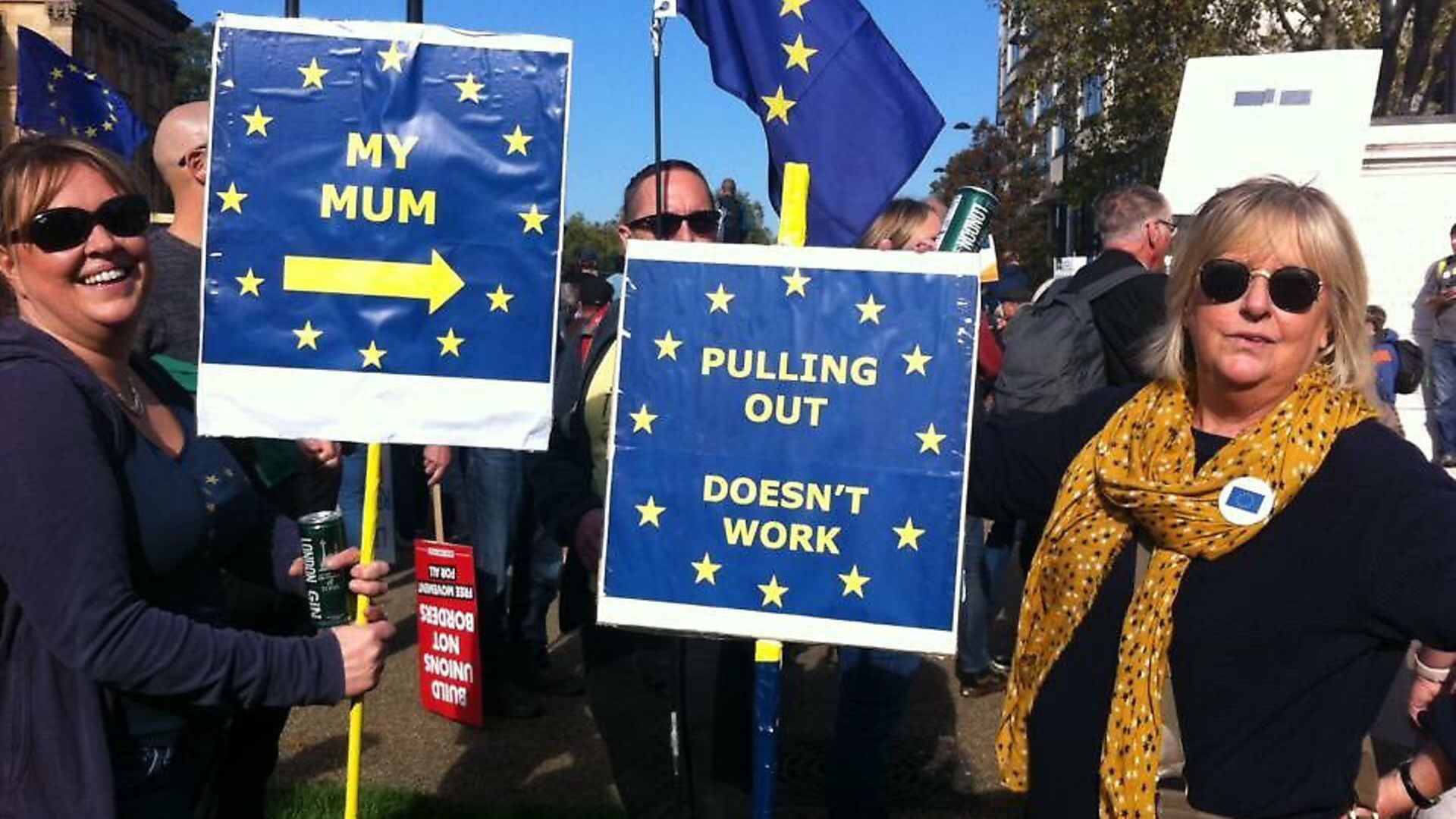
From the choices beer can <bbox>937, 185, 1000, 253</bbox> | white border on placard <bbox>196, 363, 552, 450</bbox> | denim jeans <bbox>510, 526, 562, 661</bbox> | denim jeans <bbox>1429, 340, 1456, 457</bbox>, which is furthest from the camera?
denim jeans <bbox>1429, 340, 1456, 457</bbox>

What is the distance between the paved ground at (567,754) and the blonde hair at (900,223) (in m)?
2.03

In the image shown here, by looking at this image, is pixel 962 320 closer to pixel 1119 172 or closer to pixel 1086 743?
pixel 1086 743

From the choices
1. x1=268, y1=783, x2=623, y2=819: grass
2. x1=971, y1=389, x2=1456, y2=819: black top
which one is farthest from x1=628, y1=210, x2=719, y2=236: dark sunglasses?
x1=268, y1=783, x2=623, y2=819: grass

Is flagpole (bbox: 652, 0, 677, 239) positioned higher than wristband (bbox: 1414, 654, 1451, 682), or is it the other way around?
flagpole (bbox: 652, 0, 677, 239)

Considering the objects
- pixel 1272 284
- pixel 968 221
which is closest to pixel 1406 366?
pixel 968 221

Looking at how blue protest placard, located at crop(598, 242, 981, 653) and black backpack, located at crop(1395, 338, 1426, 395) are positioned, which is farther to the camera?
black backpack, located at crop(1395, 338, 1426, 395)

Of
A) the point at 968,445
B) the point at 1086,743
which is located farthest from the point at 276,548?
the point at 1086,743

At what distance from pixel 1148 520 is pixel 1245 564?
169 mm

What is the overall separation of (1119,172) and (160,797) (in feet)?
85.0

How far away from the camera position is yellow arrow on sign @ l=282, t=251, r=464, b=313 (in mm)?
2539

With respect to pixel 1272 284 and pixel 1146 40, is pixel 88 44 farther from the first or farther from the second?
pixel 1272 284

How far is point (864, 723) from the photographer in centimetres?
395

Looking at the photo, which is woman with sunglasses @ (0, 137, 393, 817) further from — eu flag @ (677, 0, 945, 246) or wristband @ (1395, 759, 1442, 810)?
wristband @ (1395, 759, 1442, 810)

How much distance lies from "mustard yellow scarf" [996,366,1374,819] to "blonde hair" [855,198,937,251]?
2.29m
